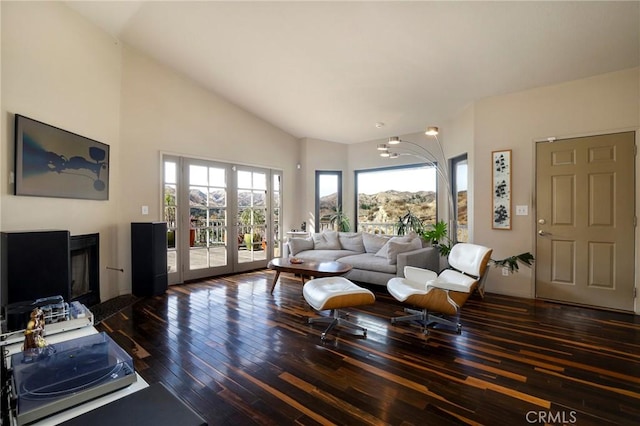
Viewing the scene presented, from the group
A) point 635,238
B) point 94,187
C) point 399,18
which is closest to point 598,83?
point 635,238

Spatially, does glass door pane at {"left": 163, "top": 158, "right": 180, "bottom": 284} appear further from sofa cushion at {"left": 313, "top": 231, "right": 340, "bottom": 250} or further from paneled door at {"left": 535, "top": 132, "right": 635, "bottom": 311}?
paneled door at {"left": 535, "top": 132, "right": 635, "bottom": 311}

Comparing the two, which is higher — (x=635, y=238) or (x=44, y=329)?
(x=635, y=238)

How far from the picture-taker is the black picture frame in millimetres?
2781

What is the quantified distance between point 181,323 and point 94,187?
6.71 ft

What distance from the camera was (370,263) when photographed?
14.4ft

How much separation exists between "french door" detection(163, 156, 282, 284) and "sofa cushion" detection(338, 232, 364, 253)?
1.52 meters

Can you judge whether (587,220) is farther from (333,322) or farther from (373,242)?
(333,322)

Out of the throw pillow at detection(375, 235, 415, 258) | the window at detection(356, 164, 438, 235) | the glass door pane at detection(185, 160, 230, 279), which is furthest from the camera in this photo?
the window at detection(356, 164, 438, 235)

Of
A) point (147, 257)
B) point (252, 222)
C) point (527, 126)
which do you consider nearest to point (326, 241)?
point (252, 222)

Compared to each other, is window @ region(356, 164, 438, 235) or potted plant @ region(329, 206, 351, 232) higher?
window @ region(356, 164, 438, 235)

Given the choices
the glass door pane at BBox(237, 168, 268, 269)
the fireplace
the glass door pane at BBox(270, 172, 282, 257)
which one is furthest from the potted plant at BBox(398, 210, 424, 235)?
the fireplace

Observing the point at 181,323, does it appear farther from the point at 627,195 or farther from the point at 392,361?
the point at 627,195

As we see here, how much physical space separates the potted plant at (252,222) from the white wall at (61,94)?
211 cm

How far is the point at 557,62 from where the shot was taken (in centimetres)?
327
